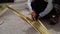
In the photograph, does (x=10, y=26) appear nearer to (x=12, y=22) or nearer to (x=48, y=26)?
(x=12, y=22)

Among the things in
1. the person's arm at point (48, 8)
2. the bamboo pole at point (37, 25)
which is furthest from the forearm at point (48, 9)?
the bamboo pole at point (37, 25)

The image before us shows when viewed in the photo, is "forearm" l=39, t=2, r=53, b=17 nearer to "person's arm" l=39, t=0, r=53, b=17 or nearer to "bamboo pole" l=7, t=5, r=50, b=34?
Result: "person's arm" l=39, t=0, r=53, b=17

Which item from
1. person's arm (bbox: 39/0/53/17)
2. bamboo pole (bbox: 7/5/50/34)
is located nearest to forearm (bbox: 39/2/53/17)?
person's arm (bbox: 39/0/53/17)

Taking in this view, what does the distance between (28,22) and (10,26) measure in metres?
A: 0.20

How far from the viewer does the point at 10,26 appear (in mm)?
1490

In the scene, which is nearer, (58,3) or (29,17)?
(58,3)

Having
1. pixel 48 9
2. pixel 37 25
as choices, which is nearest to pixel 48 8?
pixel 48 9

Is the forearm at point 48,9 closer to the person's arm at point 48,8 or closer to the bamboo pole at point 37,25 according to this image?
the person's arm at point 48,8

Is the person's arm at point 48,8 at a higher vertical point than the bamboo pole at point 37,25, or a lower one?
higher

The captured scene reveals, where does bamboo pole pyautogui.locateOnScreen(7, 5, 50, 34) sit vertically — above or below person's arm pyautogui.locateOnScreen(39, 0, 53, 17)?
below

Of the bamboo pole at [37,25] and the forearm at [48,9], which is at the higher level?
the forearm at [48,9]

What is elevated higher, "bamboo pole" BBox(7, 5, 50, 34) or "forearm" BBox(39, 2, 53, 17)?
"forearm" BBox(39, 2, 53, 17)

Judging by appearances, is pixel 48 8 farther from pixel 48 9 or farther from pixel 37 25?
pixel 37 25

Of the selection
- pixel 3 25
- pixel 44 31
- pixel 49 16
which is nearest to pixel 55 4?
pixel 49 16
